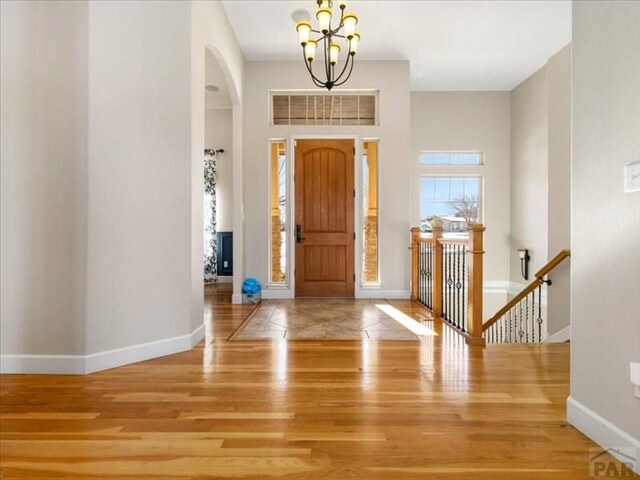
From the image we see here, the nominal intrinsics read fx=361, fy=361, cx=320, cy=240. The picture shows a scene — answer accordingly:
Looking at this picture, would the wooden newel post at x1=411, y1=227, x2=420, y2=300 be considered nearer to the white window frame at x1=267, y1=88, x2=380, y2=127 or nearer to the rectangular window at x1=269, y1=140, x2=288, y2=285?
the white window frame at x1=267, y1=88, x2=380, y2=127

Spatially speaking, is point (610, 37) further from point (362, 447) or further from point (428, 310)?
point (428, 310)

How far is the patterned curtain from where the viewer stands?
21.7 feet

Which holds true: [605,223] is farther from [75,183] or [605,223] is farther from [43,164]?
[43,164]

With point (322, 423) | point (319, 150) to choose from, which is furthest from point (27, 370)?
point (319, 150)

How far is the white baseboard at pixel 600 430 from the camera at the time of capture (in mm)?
1397

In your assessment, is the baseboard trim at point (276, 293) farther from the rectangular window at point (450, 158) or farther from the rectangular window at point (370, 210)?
the rectangular window at point (450, 158)

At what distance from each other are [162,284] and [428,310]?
10.1 feet

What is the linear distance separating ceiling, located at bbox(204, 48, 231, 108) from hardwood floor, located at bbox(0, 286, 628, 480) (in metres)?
3.99

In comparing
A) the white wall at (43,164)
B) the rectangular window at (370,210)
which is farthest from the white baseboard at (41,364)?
the rectangular window at (370,210)

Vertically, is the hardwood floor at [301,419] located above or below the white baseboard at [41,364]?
below

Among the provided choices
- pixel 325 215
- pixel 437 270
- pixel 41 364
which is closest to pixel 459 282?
pixel 437 270

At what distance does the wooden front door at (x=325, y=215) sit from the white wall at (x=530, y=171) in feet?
10.2

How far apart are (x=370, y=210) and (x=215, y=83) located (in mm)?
3191

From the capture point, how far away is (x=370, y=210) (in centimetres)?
558
